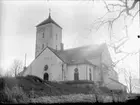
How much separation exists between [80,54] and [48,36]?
31.9ft

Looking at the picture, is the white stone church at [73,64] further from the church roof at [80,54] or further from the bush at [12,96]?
the bush at [12,96]

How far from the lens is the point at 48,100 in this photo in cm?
1614

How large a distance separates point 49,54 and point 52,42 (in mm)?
7122

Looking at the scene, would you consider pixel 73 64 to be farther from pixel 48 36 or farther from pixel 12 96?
pixel 12 96

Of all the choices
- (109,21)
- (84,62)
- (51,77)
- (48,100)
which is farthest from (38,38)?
(109,21)

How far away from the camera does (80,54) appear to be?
41094 mm

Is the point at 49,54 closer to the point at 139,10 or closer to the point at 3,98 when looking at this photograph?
the point at 3,98

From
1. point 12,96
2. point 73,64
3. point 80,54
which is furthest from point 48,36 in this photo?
point 12,96

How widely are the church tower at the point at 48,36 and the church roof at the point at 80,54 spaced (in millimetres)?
3884

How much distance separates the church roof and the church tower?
153 inches

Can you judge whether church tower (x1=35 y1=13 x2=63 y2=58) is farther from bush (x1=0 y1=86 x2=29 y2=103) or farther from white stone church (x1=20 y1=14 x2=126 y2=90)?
bush (x1=0 y1=86 x2=29 y2=103)

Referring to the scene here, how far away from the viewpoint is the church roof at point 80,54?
37906 mm

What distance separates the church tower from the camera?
45472 mm

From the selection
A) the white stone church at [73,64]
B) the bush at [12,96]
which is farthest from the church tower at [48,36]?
the bush at [12,96]
